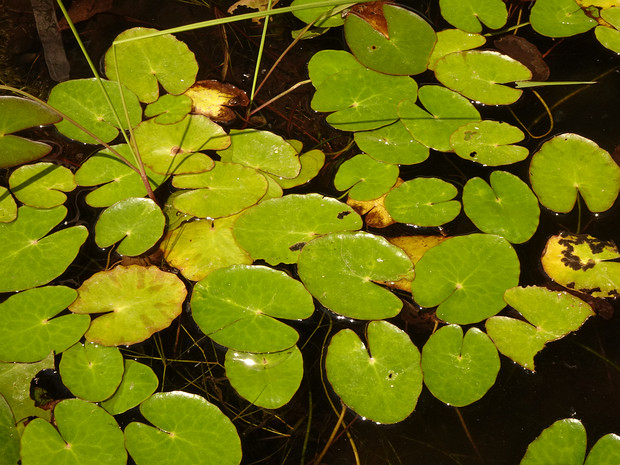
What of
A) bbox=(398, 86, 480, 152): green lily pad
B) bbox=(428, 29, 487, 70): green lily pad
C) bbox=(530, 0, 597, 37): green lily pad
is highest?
bbox=(530, 0, 597, 37): green lily pad

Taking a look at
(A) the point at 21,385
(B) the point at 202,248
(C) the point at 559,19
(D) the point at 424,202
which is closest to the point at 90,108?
(B) the point at 202,248

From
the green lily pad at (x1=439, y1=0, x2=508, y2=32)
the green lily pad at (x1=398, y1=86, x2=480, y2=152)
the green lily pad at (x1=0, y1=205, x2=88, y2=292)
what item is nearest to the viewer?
the green lily pad at (x1=0, y1=205, x2=88, y2=292)

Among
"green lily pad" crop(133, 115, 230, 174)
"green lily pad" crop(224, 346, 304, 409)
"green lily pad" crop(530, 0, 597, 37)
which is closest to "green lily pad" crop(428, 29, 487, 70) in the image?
"green lily pad" crop(530, 0, 597, 37)

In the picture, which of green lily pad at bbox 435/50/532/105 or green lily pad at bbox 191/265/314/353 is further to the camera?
green lily pad at bbox 435/50/532/105

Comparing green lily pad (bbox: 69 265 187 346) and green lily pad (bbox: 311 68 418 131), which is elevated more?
green lily pad (bbox: 311 68 418 131)

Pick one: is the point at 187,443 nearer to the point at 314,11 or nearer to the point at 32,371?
the point at 32,371

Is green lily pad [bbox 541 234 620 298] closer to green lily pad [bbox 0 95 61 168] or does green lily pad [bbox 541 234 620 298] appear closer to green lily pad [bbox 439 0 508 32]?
green lily pad [bbox 439 0 508 32]
